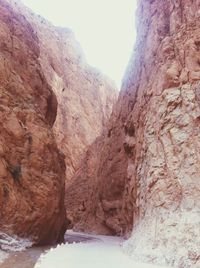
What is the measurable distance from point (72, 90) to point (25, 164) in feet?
158

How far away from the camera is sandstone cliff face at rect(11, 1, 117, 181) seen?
190 feet

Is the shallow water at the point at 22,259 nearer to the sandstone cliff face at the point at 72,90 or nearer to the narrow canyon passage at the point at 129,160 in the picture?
the narrow canyon passage at the point at 129,160

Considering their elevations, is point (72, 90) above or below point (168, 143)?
above

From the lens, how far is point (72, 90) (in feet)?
221

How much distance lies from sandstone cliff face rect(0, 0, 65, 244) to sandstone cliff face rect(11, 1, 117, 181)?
99.3 feet

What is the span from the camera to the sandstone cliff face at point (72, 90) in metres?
57.9

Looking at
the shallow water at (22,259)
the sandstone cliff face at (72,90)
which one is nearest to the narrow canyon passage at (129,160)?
the shallow water at (22,259)

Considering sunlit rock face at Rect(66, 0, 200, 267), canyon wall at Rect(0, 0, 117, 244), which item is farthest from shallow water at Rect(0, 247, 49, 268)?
sunlit rock face at Rect(66, 0, 200, 267)

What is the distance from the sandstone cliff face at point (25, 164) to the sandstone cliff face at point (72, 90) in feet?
99.3

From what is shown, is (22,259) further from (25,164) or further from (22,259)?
(25,164)

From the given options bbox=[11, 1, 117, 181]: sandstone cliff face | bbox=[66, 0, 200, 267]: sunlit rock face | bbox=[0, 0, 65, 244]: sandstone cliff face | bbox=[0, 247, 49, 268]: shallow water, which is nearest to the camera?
bbox=[66, 0, 200, 267]: sunlit rock face

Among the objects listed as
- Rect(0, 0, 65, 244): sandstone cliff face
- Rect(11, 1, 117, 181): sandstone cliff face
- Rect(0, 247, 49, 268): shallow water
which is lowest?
→ Rect(0, 247, 49, 268): shallow water

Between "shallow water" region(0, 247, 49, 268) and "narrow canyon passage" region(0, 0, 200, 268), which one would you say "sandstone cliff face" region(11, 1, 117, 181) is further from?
"shallow water" region(0, 247, 49, 268)

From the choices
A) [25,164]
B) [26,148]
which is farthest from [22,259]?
[26,148]
